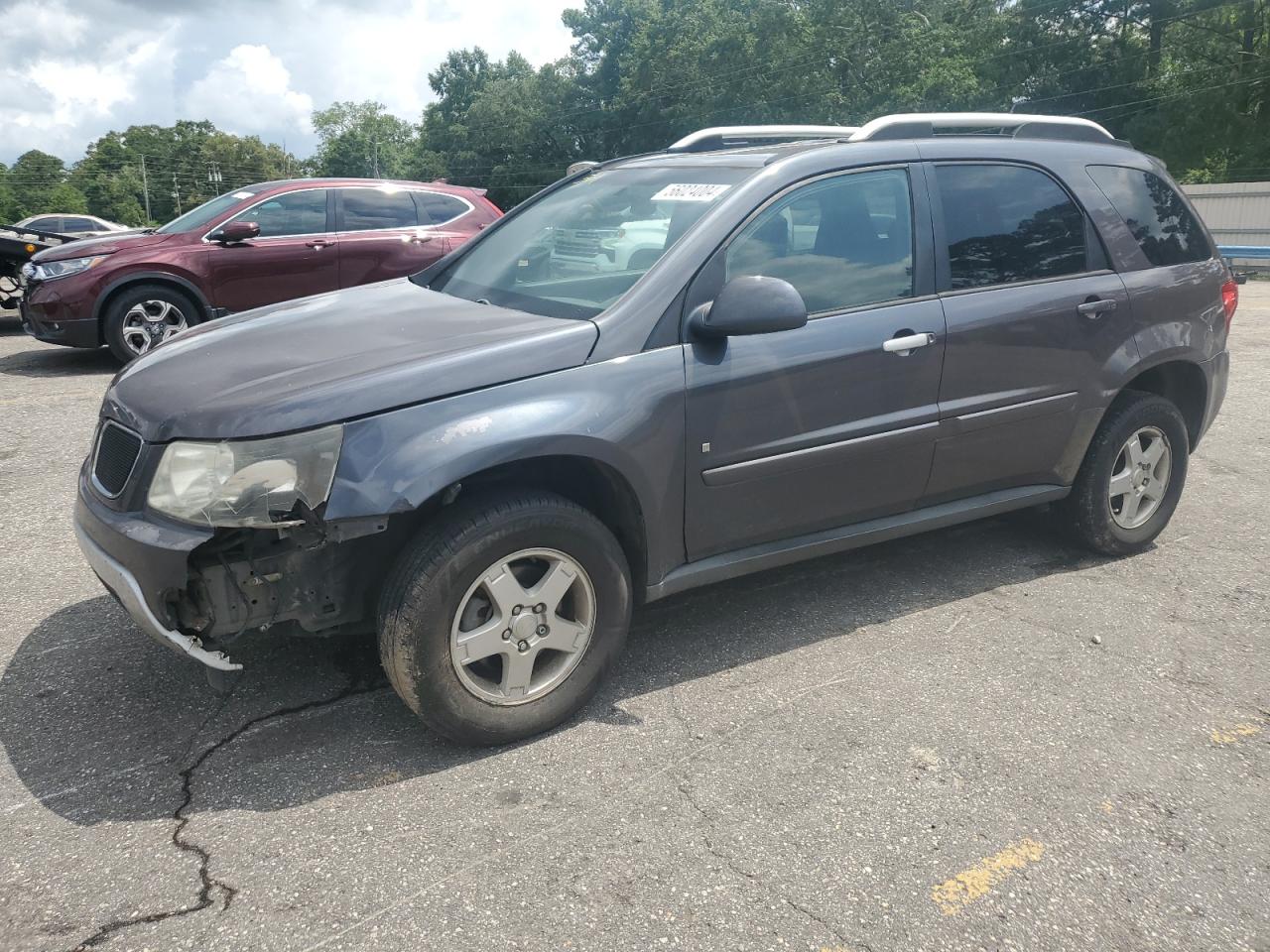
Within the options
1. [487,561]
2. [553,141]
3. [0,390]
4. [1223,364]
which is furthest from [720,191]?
[553,141]

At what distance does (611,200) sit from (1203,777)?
9.23ft

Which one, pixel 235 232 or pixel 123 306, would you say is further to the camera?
pixel 235 232

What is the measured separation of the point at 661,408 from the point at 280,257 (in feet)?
23.1

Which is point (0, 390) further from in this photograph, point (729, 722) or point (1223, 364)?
point (1223, 364)

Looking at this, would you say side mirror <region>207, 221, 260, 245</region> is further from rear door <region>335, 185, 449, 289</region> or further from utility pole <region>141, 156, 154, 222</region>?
utility pole <region>141, 156, 154, 222</region>

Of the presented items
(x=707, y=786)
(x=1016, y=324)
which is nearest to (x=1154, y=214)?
(x=1016, y=324)

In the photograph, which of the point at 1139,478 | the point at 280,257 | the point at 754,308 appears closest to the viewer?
the point at 754,308

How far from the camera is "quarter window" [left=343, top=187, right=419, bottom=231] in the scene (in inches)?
377

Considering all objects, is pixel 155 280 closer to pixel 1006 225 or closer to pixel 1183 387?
pixel 1006 225

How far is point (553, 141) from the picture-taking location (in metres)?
78.8

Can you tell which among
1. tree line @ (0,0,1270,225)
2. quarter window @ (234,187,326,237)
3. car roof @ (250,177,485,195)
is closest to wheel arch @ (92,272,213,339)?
quarter window @ (234,187,326,237)

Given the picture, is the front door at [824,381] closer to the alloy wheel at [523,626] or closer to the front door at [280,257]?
the alloy wheel at [523,626]

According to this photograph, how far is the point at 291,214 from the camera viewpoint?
9.35 metres

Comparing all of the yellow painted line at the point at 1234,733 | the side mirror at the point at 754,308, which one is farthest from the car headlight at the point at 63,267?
the yellow painted line at the point at 1234,733
